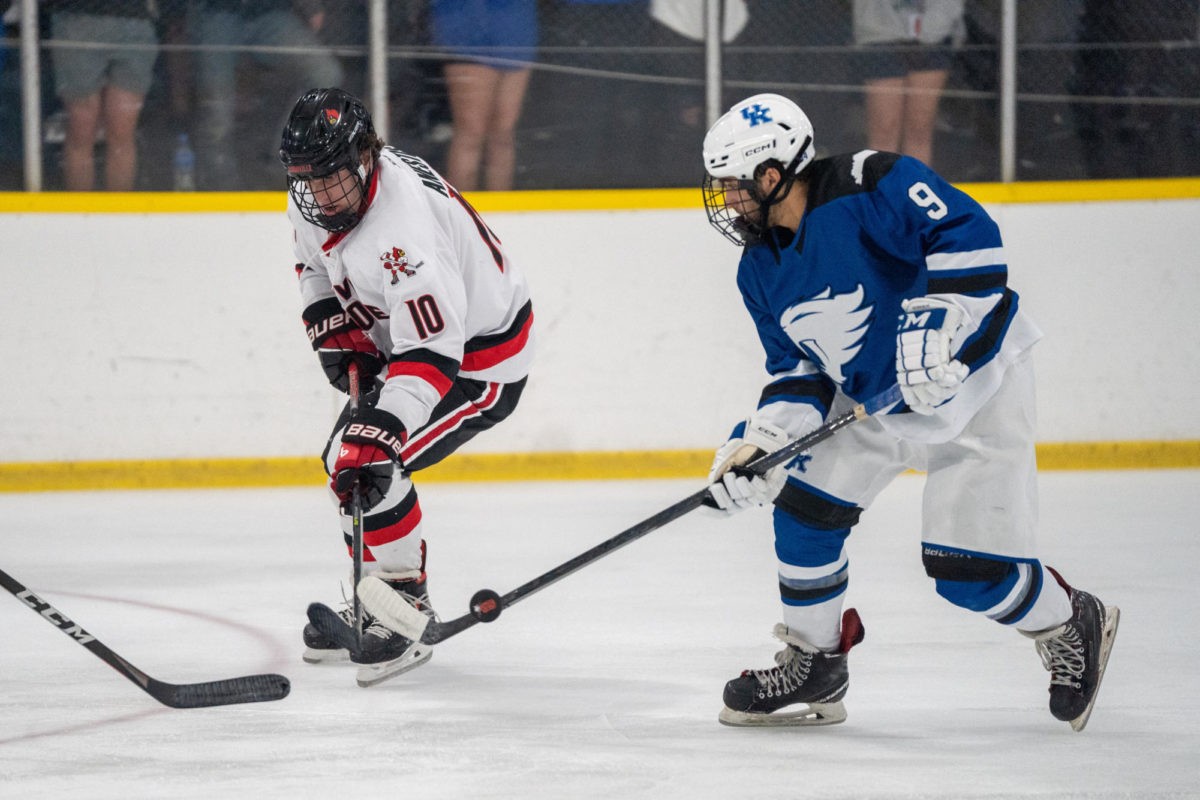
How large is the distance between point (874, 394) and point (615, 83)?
309 centimetres

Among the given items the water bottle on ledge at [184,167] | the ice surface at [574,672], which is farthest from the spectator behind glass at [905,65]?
the water bottle on ledge at [184,167]

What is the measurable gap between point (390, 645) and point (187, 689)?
40 cm

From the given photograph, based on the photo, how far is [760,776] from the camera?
2.11 m

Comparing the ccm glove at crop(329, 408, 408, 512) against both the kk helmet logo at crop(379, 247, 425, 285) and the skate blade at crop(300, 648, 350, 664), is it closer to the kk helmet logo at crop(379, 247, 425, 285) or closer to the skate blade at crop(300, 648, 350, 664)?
the kk helmet logo at crop(379, 247, 425, 285)

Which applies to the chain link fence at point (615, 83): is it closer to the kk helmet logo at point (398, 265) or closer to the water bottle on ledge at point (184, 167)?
the water bottle on ledge at point (184, 167)

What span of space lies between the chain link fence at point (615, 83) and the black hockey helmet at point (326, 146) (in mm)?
2610

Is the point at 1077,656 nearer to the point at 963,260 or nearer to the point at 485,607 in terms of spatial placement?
the point at 963,260

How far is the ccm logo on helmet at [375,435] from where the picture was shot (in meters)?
2.48

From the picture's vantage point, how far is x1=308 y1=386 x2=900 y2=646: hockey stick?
2.32 meters

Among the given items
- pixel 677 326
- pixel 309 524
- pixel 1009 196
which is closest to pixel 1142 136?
pixel 1009 196

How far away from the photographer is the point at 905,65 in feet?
17.4

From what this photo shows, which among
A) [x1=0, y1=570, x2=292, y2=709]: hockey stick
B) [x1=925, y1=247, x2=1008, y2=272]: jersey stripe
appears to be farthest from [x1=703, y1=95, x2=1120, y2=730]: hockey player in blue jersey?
[x1=0, y1=570, x2=292, y2=709]: hockey stick

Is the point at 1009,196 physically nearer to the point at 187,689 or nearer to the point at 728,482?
the point at 728,482

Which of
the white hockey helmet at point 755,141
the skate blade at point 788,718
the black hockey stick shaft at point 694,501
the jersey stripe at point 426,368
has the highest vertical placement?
the white hockey helmet at point 755,141
